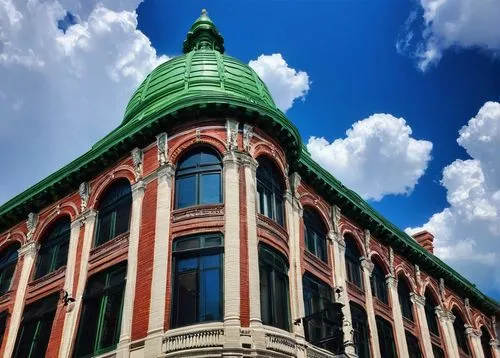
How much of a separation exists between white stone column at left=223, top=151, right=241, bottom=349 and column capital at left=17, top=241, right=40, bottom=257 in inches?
455

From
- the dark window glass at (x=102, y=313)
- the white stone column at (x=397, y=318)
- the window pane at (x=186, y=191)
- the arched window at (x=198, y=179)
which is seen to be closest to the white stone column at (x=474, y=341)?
the white stone column at (x=397, y=318)

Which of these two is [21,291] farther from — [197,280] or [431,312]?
[431,312]

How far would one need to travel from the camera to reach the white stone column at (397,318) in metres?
29.8

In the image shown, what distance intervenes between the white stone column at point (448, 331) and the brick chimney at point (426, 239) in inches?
262

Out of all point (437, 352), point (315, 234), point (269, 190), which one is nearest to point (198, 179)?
point (269, 190)

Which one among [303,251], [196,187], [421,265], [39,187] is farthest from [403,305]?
[39,187]

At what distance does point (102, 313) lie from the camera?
904 inches

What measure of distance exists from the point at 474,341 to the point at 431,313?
16.8 ft

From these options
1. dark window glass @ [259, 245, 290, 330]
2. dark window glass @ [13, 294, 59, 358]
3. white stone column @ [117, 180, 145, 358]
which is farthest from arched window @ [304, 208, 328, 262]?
dark window glass @ [13, 294, 59, 358]

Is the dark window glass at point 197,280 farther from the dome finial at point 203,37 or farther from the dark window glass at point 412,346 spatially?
the dome finial at point 203,37

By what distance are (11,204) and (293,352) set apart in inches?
712

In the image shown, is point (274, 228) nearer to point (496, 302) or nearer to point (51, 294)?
point (51, 294)

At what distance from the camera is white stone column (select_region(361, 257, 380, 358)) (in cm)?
2750

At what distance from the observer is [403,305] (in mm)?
33344
